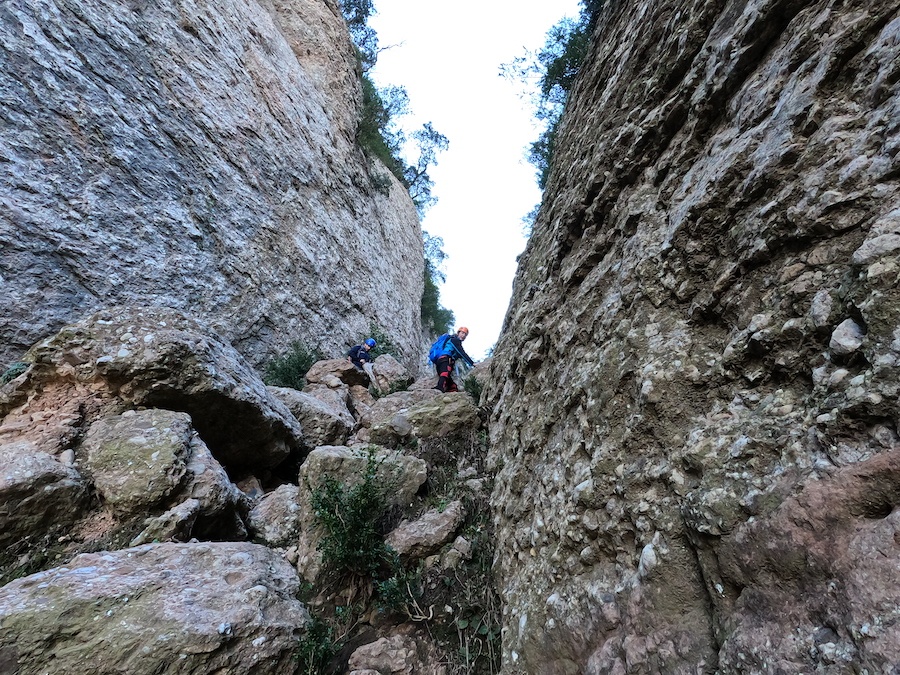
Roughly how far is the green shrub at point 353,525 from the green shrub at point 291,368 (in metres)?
6.20

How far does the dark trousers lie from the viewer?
906 cm

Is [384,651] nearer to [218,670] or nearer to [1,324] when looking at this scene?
[218,670]

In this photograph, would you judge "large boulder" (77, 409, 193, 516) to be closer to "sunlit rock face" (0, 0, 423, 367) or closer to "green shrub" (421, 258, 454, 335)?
"sunlit rock face" (0, 0, 423, 367)

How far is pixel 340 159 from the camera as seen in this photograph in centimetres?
1700

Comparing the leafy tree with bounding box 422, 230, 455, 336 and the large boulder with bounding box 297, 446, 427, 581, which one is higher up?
the leafy tree with bounding box 422, 230, 455, 336

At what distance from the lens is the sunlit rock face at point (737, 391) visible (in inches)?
53.6

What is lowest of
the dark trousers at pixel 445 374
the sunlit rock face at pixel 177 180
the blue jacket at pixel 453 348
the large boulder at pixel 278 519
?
the large boulder at pixel 278 519

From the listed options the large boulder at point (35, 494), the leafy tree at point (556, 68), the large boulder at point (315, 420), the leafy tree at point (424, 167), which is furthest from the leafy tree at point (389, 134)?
the large boulder at point (35, 494)

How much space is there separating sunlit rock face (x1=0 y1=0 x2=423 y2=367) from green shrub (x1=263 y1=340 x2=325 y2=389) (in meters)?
0.34

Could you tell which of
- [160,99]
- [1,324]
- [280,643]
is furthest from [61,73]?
[280,643]

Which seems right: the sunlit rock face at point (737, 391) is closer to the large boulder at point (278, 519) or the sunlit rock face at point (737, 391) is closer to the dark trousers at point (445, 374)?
the large boulder at point (278, 519)

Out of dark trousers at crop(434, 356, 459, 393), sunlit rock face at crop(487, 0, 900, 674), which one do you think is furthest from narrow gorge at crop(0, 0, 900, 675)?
dark trousers at crop(434, 356, 459, 393)

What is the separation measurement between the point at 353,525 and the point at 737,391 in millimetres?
3257

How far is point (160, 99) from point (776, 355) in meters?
12.8
